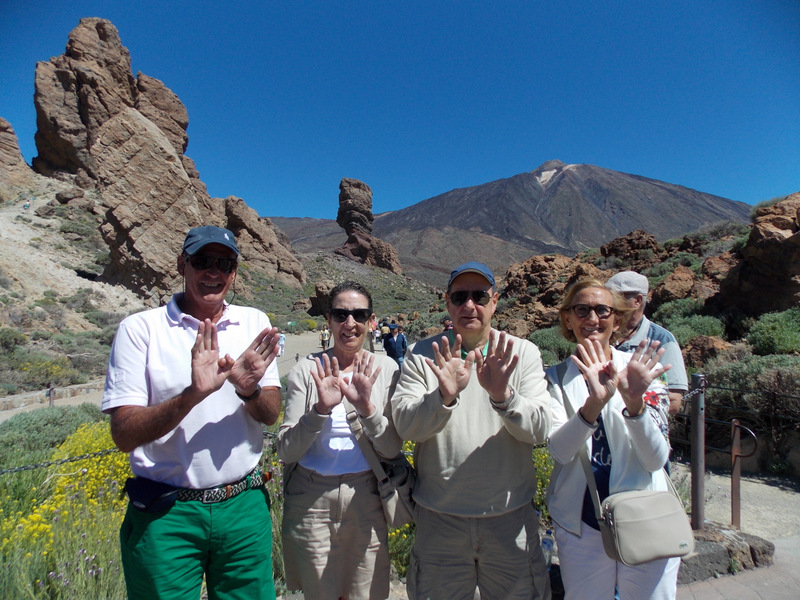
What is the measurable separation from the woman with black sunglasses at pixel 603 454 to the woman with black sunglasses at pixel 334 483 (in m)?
0.73

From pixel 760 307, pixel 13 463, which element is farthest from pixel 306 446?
pixel 760 307

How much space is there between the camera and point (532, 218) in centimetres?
14625

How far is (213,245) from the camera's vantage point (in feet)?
6.11

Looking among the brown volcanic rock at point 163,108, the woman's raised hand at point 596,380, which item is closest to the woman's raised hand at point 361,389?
the woman's raised hand at point 596,380

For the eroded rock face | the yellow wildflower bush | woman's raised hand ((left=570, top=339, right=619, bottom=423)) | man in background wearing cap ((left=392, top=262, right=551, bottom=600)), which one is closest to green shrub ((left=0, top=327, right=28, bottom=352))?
the yellow wildflower bush

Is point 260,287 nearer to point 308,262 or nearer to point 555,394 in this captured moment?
point 308,262

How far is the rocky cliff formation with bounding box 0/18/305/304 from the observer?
906 inches

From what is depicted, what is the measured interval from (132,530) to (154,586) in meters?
0.22

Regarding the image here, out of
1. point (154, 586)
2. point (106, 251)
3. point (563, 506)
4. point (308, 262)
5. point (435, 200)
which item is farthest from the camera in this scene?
point (435, 200)

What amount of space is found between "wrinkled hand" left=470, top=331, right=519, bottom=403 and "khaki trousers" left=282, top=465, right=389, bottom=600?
73 centimetres

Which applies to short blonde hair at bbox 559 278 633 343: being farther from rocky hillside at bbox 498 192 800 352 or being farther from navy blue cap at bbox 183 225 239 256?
rocky hillside at bbox 498 192 800 352

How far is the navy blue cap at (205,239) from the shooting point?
5.98 feet

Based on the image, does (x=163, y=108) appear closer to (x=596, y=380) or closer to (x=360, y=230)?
(x=360, y=230)

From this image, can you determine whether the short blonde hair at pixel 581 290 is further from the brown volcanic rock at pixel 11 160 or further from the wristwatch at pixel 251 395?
the brown volcanic rock at pixel 11 160
